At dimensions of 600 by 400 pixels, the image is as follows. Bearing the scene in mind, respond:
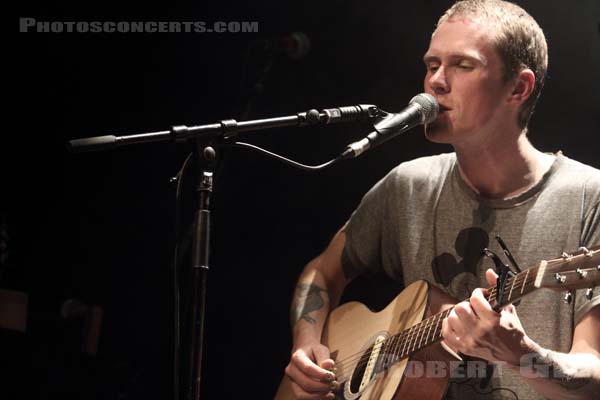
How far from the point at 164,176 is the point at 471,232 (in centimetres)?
188

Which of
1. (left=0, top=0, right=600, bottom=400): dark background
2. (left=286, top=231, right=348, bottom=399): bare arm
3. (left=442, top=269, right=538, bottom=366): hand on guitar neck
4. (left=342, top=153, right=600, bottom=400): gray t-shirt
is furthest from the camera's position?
(left=0, top=0, right=600, bottom=400): dark background

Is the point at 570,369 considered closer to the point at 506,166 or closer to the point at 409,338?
the point at 409,338

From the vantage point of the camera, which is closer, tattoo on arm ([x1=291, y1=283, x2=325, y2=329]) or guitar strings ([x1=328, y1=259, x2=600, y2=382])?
guitar strings ([x1=328, y1=259, x2=600, y2=382])

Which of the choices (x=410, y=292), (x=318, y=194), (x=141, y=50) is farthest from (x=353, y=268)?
(x=141, y=50)

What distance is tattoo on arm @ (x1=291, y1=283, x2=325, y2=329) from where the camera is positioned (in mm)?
2902

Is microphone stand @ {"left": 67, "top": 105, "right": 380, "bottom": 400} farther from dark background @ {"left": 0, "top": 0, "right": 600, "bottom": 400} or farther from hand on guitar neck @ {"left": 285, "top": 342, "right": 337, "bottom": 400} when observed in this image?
dark background @ {"left": 0, "top": 0, "right": 600, "bottom": 400}

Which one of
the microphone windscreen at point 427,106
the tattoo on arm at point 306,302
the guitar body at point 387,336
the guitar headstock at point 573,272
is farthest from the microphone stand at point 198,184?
the tattoo on arm at point 306,302

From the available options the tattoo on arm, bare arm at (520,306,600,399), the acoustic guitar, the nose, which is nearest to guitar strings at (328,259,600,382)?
the acoustic guitar

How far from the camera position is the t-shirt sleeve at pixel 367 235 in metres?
2.87

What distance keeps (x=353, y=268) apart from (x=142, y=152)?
1.51 meters

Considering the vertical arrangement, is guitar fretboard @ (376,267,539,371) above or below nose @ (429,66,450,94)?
below

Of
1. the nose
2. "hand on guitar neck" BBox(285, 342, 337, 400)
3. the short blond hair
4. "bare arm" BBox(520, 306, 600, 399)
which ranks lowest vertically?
"hand on guitar neck" BBox(285, 342, 337, 400)

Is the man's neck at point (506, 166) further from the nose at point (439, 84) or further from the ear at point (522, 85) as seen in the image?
the nose at point (439, 84)

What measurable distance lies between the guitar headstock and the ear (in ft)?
2.43
